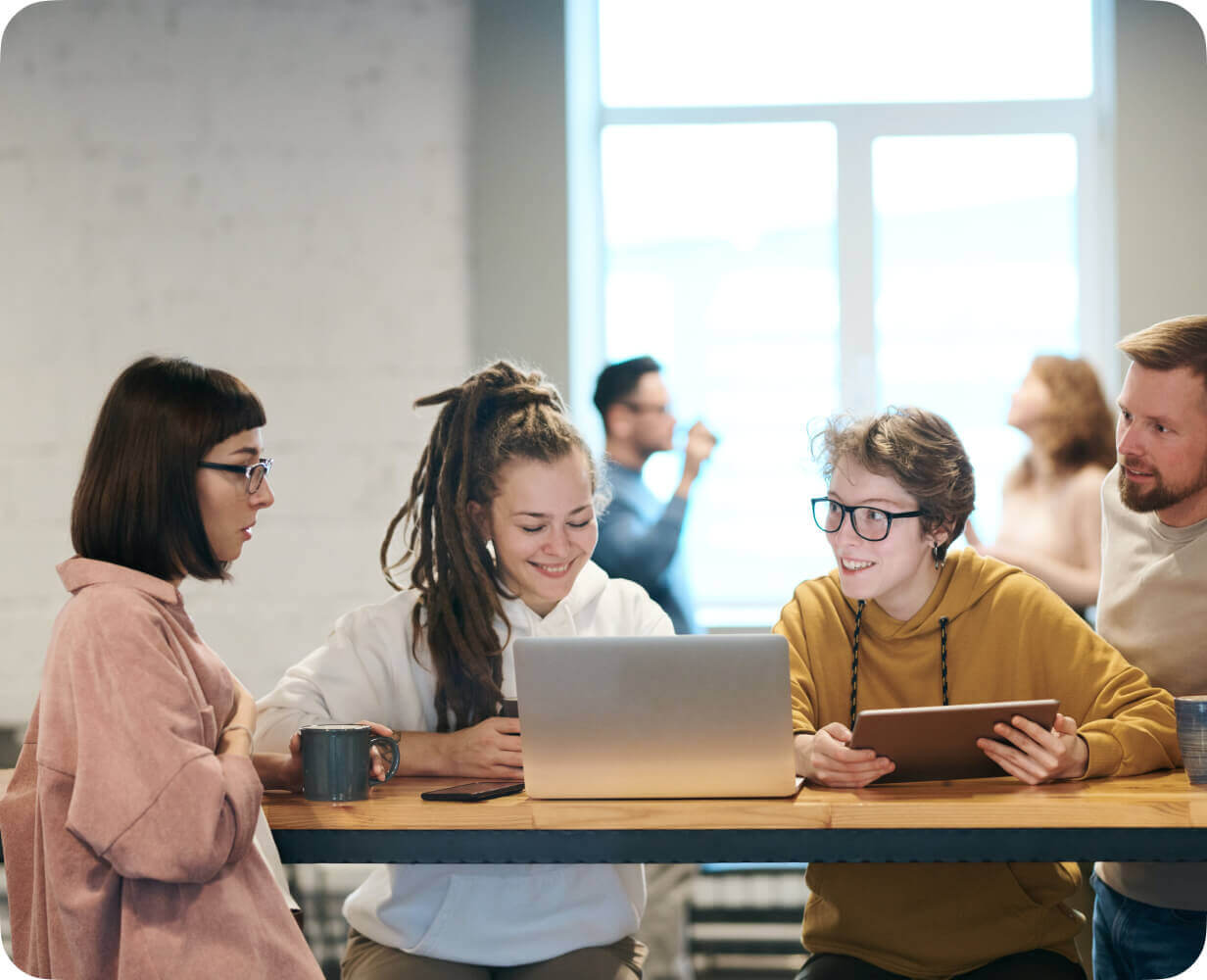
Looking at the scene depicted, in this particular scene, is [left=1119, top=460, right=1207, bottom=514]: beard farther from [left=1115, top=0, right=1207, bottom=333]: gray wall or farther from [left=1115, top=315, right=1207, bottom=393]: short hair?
[left=1115, top=0, right=1207, bottom=333]: gray wall

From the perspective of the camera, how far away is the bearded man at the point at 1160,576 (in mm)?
1715

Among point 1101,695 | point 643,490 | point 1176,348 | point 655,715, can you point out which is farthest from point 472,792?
point 643,490

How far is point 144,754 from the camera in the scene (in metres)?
1.27

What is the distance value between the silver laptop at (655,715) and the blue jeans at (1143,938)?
65cm

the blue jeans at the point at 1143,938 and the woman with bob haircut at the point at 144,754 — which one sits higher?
the woman with bob haircut at the point at 144,754

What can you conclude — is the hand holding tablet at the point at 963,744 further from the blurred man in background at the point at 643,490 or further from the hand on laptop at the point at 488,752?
the blurred man in background at the point at 643,490

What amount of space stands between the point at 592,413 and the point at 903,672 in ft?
7.21

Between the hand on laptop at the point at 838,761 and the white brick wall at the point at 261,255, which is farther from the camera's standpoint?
the white brick wall at the point at 261,255

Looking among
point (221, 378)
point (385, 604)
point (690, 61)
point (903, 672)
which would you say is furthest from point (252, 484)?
point (690, 61)

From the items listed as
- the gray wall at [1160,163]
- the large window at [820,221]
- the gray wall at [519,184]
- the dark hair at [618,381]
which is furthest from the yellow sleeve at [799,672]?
the gray wall at [1160,163]

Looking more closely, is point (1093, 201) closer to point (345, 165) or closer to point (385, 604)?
point (345, 165)

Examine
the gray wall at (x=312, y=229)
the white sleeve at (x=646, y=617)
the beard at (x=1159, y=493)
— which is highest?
the gray wall at (x=312, y=229)

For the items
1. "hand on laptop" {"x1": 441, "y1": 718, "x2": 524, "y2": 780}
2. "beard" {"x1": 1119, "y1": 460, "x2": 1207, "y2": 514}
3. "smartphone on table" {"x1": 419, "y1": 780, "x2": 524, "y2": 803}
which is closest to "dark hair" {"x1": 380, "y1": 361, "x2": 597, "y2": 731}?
"hand on laptop" {"x1": 441, "y1": 718, "x2": 524, "y2": 780}

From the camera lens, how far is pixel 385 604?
6.03ft
